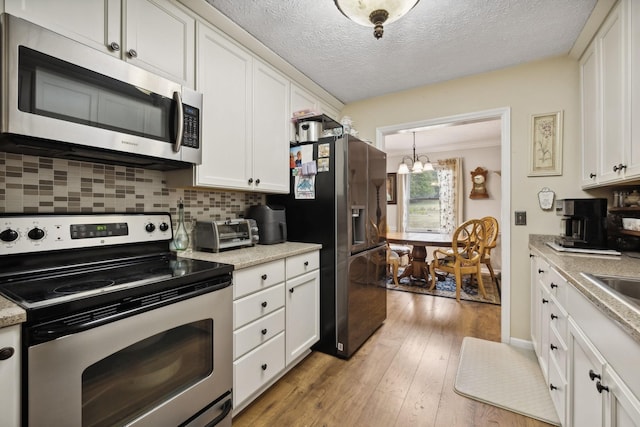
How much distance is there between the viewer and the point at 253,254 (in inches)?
66.0

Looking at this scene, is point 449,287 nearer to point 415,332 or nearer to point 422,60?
point 415,332

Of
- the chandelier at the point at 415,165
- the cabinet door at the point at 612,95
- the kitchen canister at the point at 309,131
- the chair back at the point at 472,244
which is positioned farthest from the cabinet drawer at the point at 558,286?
the chandelier at the point at 415,165

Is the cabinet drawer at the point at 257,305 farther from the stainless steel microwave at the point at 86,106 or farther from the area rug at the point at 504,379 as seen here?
the area rug at the point at 504,379

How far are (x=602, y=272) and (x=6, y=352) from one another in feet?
6.93

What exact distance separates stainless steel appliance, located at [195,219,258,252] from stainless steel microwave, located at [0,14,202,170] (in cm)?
45

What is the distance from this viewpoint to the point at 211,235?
174 centimetres

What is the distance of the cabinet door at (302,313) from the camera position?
1.86 meters

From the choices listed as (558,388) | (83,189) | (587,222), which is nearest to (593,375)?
(558,388)

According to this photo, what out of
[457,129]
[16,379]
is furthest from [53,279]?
[457,129]

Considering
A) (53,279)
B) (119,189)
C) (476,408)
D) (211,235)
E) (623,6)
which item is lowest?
(476,408)

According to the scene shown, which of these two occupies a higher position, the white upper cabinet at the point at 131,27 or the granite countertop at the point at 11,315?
the white upper cabinet at the point at 131,27

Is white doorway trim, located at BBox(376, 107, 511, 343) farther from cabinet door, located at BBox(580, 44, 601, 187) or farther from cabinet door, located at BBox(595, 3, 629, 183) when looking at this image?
cabinet door, located at BBox(595, 3, 629, 183)

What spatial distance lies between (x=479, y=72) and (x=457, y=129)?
2082mm

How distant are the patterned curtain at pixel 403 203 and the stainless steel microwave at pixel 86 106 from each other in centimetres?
481
